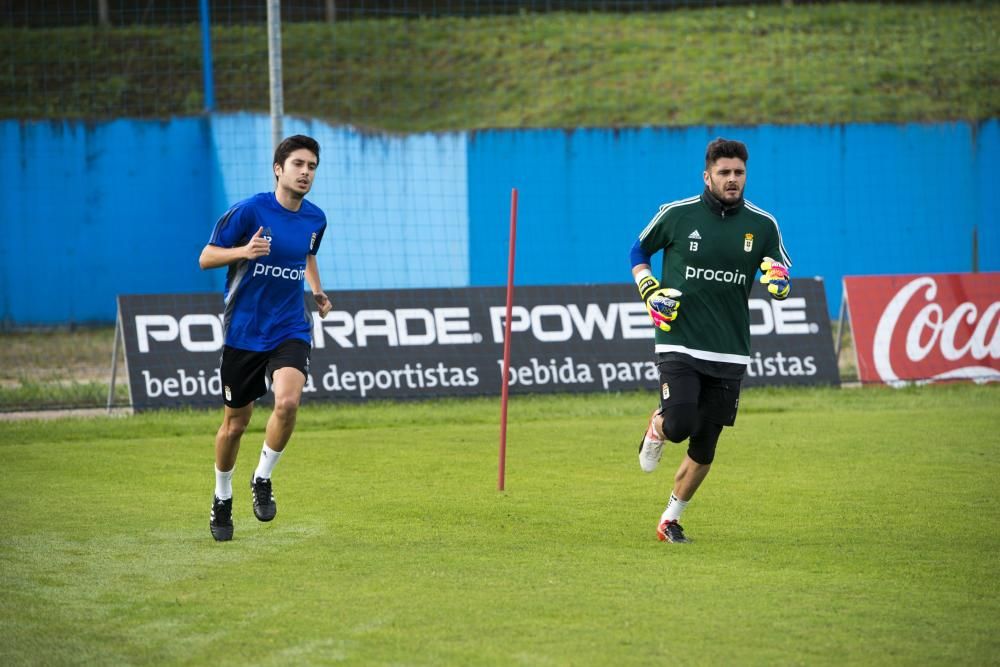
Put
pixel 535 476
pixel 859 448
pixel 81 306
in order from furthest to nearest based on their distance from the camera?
pixel 81 306 → pixel 859 448 → pixel 535 476

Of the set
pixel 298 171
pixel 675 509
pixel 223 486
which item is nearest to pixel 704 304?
pixel 675 509

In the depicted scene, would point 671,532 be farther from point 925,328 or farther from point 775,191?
point 775,191

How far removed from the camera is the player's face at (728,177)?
7.85 m

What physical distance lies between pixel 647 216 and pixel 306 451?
45.4 ft

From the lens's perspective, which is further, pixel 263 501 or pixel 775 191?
pixel 775 191

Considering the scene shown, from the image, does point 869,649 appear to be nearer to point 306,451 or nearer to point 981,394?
point 306,451

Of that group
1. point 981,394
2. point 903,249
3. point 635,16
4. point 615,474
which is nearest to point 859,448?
point 615,474

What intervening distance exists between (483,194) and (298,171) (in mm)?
16368

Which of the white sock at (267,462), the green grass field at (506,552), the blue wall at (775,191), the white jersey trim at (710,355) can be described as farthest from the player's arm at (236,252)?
the blue wall at (775,191)

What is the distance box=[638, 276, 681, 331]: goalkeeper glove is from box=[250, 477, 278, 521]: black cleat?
253 centimetres

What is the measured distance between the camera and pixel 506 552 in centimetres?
764

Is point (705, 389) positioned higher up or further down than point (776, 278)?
further down

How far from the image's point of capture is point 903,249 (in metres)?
24.0

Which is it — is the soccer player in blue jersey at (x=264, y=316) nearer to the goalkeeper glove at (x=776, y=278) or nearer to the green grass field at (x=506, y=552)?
the green grass field at (x=506, y=552)
